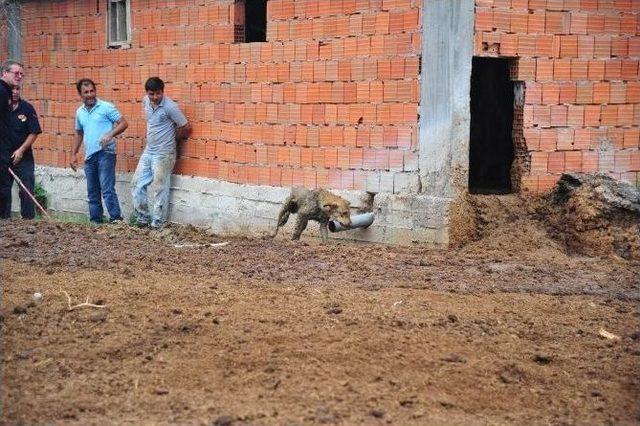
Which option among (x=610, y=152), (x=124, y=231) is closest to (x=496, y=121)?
(x=610, y=152)

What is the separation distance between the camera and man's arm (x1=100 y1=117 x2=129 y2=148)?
10352 mm

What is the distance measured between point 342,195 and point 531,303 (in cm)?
306

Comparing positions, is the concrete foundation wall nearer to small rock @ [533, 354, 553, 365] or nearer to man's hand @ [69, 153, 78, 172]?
man's hand @ [69, 153, 78, 172]

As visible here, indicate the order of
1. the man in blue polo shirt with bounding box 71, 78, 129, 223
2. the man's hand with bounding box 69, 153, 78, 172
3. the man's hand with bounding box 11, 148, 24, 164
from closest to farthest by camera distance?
the man's hand with bounding box 11, 148, 24, 164 → the man in blue polo shirt with bounding box 71, 78, 129, 223 → the man's hand with bounding box 69, 153, 78, 172

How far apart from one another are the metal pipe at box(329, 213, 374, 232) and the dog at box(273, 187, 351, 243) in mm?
52

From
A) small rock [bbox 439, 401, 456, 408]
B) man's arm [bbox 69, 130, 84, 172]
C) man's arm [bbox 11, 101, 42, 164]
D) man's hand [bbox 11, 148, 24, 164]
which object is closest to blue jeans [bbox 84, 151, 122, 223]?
→ man's arm [bbox 69, 130, 84, 172]

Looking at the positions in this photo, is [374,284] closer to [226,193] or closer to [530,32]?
[530,32]

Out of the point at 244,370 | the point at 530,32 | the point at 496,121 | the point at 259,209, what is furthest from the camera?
the point at 496,121

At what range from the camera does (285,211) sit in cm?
873

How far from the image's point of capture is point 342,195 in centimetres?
894

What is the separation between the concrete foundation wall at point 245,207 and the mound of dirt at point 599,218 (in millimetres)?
1120

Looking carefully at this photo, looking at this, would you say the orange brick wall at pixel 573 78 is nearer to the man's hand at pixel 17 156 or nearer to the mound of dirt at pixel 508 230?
the mound of dirt at pixel 508 230

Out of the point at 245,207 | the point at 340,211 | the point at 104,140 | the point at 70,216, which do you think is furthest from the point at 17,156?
the point at 340,211

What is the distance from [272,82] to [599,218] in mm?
3519
